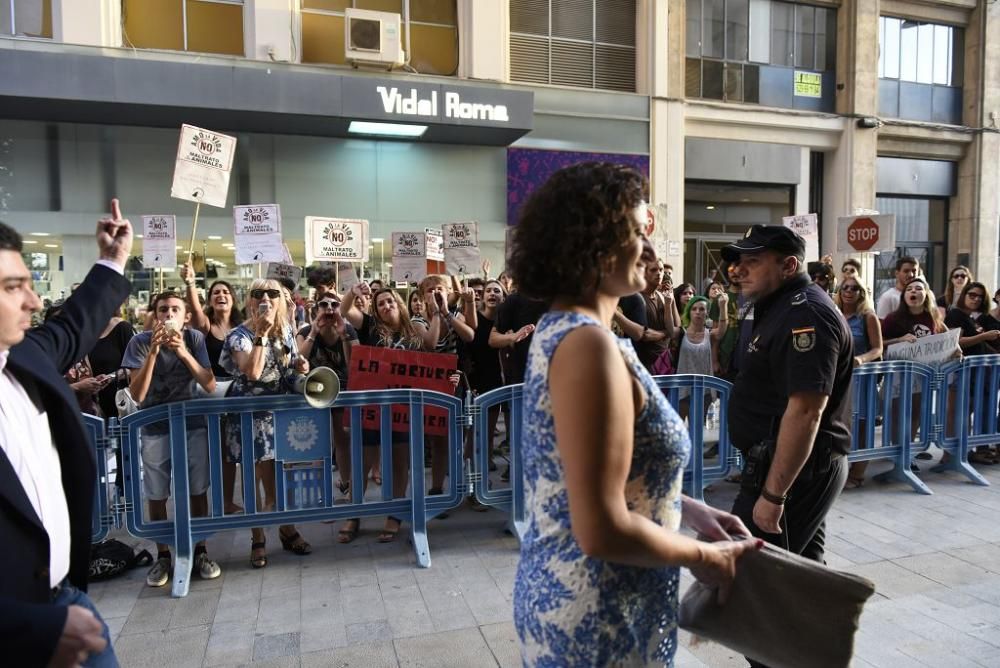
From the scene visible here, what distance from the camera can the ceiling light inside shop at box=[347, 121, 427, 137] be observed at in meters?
13.9

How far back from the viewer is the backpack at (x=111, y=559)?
4691 millimetres

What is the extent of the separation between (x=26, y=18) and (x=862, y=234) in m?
14.7

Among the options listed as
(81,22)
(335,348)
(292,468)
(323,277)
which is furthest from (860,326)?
(81,22)

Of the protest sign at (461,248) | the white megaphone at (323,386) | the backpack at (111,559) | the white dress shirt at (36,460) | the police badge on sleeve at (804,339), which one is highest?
the protest sign at (461,248)

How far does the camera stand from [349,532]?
17.8 feet

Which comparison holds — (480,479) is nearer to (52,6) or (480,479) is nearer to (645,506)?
(645,506)

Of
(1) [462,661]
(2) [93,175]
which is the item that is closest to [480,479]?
(1) [462,661]

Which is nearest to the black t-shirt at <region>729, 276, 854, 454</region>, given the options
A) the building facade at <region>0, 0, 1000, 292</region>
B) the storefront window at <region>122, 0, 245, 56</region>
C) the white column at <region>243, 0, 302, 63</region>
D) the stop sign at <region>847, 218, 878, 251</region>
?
the stop sign at <region>847, 218, 878, 251</region>

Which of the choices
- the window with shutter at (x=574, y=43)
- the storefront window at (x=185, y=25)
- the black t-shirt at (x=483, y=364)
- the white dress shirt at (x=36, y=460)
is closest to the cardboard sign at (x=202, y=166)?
the black t-shirt at (x=483, y=364)

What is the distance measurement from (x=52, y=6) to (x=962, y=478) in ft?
51.3

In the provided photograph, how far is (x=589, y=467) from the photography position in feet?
4.81

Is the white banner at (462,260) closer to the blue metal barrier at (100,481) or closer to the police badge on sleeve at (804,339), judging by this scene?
the blue metal barrier at (100,481)

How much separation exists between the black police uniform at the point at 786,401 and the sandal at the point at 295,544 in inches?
131

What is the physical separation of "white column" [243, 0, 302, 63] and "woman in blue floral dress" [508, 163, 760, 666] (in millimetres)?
13811
